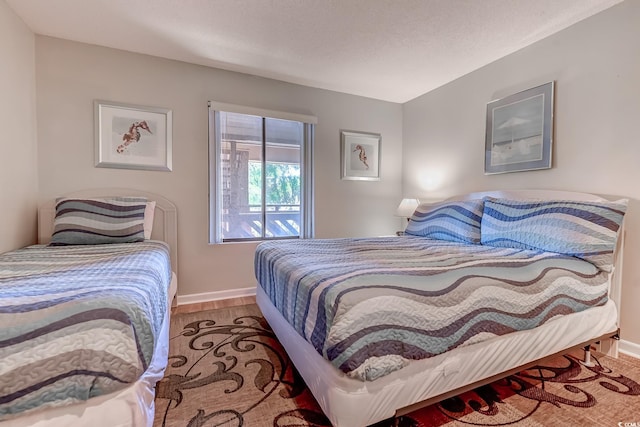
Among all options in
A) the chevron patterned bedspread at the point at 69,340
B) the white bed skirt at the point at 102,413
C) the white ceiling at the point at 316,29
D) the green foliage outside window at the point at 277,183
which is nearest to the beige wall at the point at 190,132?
the white ceiling at the point at 316,29

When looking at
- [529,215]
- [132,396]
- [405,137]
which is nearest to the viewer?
[132,396]

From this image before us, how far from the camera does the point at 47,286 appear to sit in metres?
1.05

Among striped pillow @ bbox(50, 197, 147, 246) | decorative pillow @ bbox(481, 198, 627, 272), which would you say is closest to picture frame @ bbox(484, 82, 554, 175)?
decorative pillow @ bbox(481, 198, 627, 272)

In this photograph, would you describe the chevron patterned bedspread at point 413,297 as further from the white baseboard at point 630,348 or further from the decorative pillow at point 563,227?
the white baseboard at point 630,348

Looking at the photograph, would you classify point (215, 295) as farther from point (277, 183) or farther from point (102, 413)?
point (102, 413)

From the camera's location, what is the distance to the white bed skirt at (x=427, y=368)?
1.04 meters

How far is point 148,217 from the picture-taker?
2469mm

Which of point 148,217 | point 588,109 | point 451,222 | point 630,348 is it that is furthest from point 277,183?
point 630,348

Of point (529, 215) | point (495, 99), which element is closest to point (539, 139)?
point (495, 99)

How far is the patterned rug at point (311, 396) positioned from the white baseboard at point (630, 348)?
0.08 m

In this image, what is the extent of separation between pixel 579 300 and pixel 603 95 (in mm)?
1494

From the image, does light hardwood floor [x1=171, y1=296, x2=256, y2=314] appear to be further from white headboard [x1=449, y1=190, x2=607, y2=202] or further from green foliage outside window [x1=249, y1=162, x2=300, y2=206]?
white headboard [x1=449, y1=190, x2=607, y2=202]

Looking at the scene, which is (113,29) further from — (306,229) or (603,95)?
(603,95)

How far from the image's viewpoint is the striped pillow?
2.12 m
